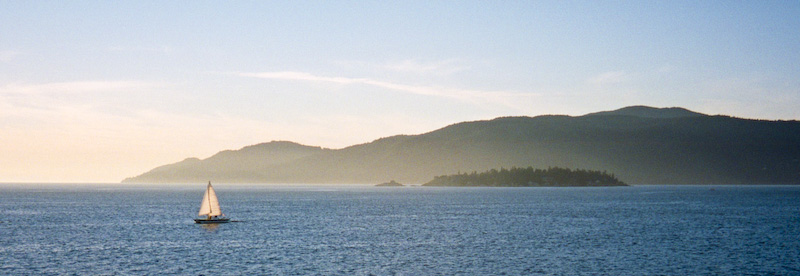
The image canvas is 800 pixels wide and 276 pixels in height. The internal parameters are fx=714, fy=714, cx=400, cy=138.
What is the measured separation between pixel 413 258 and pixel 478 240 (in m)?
20.7

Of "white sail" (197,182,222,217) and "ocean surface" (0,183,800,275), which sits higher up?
"white sail" (197,182,222,217)

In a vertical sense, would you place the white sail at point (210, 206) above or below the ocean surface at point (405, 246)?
above

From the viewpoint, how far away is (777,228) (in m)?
114

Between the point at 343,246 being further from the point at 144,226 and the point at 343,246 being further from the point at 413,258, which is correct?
the point at 144,226

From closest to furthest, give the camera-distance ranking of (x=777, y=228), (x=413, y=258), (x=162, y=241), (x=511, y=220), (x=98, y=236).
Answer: (x=413, y=258) → (x=162, y=241) → (x=98, y=236) → (x=777, y=228) → (x=511, y=220)

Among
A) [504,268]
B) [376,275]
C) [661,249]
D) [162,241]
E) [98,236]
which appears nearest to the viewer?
[376,275]

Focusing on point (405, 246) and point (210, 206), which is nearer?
point (405, 246)

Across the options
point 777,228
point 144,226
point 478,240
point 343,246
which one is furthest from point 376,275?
point 777,228

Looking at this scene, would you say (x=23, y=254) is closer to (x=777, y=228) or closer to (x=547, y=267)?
(x=547, y=267)

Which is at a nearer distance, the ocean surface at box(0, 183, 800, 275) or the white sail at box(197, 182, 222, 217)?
the ocean surface at box(0, 183, 800, 275)

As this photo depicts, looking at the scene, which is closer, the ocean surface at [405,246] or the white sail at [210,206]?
the ocean surface at [405,246]

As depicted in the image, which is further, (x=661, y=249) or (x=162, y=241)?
(x=162, y=241)

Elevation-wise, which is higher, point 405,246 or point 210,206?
point 210,206

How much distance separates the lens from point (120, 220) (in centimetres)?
13638
